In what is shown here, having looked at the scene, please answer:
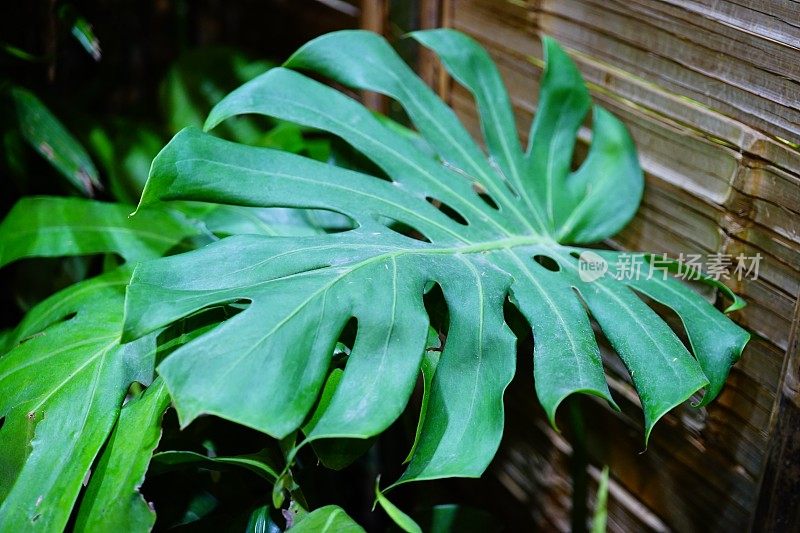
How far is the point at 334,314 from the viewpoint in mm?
799

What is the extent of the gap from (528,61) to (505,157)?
284 mm

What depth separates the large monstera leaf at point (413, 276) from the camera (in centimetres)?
74

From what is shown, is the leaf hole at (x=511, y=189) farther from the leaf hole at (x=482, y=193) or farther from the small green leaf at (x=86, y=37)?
the small green leaf at (x=86, y=37)

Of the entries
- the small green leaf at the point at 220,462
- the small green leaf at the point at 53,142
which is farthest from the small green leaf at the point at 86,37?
the small green leaf at the point at 220,462

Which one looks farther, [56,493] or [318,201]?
[318,201]

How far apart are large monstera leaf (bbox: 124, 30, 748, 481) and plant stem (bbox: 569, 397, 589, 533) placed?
27 centimetres

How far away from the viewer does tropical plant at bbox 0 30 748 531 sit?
0.75 meters

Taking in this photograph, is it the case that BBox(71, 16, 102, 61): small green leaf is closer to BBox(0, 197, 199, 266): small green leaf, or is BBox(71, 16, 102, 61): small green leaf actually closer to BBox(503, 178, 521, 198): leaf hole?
BBox(0, 197, 199, 266): small green leaf

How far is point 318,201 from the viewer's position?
3.26ft

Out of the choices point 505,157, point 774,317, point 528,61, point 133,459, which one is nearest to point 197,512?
point 133,459

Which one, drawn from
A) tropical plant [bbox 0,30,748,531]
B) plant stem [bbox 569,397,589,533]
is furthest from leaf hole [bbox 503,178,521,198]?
plant stem [bbox 569,397,589,533]

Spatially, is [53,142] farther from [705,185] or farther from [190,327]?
[705,185]

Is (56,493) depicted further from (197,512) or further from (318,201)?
(318,201)
